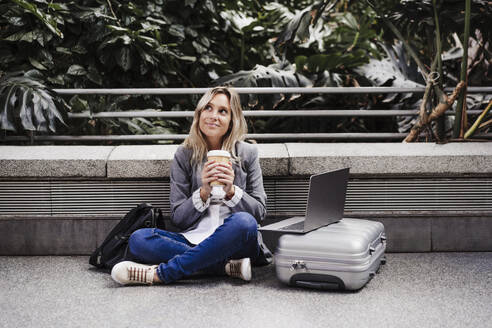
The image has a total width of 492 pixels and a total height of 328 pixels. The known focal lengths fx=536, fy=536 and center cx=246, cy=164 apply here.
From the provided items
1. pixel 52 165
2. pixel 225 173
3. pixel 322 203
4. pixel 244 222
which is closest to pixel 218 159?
pixel 225 173

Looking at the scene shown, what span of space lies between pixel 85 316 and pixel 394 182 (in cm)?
247

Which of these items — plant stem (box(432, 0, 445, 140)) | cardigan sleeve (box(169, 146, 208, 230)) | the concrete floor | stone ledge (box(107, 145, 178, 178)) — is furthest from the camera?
plant stem (box(432, 0, 445, 140))

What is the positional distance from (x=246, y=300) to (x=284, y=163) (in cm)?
124

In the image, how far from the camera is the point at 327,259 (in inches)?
127

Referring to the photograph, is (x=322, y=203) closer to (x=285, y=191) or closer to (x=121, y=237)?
(x=285, y=191)

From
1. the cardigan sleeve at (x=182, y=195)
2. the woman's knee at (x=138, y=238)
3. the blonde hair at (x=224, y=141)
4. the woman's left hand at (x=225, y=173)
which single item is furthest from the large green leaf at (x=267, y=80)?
the woman's knee at (x=138, y=238)

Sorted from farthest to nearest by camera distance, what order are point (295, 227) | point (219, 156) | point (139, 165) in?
1. point (139, 165)
2. point (295, 227)
3. point (219, 156)

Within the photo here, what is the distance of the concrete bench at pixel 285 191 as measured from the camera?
4.04 metres

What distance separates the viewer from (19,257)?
4090 mm

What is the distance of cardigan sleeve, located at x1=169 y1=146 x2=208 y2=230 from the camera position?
3.54m

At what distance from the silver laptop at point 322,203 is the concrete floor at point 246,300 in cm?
38

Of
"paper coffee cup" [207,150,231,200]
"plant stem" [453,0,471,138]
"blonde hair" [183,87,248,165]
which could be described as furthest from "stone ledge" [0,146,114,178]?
"plant stem" [453,0,471,138]

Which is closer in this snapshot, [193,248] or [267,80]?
[193,248]

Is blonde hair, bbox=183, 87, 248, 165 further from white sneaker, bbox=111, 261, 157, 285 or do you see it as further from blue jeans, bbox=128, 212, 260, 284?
white sneaker, bbox=111, 261, 157, 285
